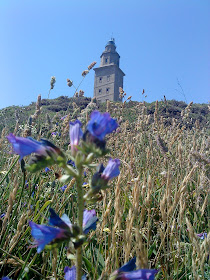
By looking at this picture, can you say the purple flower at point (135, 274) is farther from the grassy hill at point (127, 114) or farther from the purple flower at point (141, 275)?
the grassy hill at point (127, 114)

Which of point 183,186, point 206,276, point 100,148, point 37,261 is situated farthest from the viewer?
point 37,261

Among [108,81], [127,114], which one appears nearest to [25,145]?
[127,114]

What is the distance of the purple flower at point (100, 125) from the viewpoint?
744 mm

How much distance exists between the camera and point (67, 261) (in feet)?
4.85

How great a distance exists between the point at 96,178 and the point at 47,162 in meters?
0.16

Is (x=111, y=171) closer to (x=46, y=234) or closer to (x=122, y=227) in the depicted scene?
(x=46, y=234)

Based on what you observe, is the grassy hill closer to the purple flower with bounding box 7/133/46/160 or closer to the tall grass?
the tall grass

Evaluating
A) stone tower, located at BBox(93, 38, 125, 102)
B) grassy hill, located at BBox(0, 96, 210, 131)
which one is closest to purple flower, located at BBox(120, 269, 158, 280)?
grassy hill, located at BBox(0, 96, 210, 131)

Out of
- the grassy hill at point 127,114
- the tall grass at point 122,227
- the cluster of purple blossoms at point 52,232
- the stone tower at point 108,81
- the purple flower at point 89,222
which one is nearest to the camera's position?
the cluster of purple blossoms at point 52,232

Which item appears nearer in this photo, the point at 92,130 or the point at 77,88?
the point at 92,130

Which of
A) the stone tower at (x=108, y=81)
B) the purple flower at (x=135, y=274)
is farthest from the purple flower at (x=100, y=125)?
the stone tower at (x=108, y=81)

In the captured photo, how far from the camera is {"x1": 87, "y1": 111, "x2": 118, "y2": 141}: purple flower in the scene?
74cm

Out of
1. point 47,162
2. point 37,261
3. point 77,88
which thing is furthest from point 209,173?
point 77,88

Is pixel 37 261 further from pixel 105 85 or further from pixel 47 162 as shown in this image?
pixel 105 85
